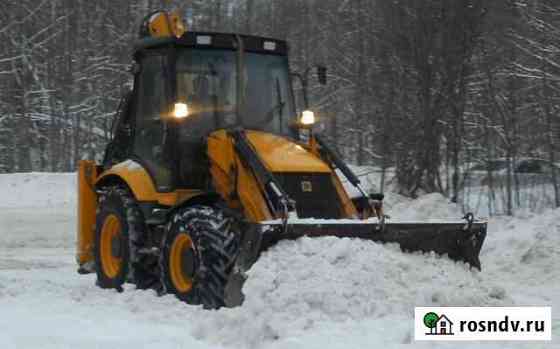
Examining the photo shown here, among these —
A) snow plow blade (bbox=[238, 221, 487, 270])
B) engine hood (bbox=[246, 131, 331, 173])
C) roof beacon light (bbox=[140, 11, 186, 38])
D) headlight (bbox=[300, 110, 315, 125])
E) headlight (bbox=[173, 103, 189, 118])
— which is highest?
roof beacon light (bbox=[140, 11, 186, 38])

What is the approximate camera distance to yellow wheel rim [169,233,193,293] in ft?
25.6

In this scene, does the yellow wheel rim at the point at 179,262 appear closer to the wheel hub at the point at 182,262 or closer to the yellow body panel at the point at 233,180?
the wheel hub at the point at 182,262

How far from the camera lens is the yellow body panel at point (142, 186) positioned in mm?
8523

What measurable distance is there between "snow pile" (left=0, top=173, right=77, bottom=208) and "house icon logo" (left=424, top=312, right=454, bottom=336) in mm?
13694

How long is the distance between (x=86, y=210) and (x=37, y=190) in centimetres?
1014

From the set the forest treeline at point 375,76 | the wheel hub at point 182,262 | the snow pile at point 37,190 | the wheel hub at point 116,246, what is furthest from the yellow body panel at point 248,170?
the snow pile at point 37,190

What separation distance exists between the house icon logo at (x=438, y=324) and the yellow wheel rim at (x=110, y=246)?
387 centimetres

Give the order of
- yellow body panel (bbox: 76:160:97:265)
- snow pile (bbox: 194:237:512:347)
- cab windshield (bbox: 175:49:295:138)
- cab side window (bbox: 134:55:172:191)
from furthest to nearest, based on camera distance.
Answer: yellow body panel (bbox: 76:160:97:265)
cab side window (bbox: 134:55:172:191)
cab windshield (bbox: 175:49:295:138)
snow pile (bbox: 194:237:512:347)

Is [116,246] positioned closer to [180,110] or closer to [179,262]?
[179,262]

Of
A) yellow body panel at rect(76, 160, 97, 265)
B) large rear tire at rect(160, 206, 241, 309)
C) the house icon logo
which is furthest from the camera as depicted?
yellow body panel at rect(76, 160, 97, 265)

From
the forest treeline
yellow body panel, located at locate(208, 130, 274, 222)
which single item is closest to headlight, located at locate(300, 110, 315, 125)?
yellow body panel, located at locate(208, 130, 274, 222)

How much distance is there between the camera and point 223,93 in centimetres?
873

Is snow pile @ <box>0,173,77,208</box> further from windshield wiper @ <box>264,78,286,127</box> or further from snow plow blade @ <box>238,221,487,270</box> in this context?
snow plow blade @ <box>238,221,487,270</box>

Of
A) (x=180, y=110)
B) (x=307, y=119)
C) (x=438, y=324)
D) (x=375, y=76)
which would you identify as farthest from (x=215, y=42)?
(x=375, y=76)
